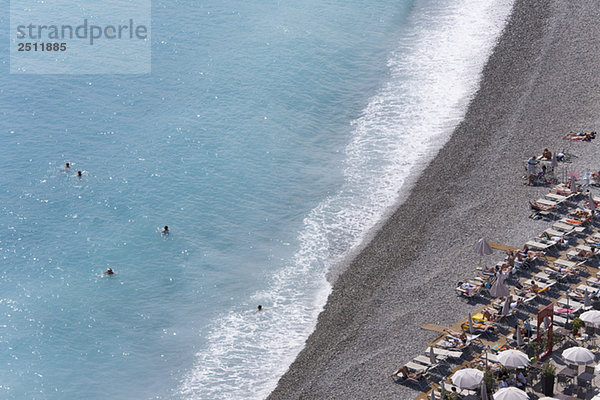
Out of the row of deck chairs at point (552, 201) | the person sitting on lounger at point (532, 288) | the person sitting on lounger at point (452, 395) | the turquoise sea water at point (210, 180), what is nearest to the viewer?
the person sitting on lounger at point (452, 395)

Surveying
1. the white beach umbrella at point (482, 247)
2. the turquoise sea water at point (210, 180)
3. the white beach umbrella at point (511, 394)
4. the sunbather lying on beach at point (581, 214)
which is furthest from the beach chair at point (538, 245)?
the white beach umbrella at point (511, 394)

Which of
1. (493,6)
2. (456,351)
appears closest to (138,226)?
(456,351)

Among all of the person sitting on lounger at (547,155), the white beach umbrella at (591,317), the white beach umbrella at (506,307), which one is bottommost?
the white beach umbrella at (506,307)

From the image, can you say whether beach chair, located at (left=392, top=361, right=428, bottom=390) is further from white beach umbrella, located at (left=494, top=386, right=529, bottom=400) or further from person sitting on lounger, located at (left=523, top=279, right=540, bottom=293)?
person sitting on lounger, located at (left=523, top=279, right=540, bottom=293)

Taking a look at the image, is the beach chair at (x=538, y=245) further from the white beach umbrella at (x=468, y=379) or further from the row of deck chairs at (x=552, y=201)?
the white beach umbrella at (x=468, y=379)

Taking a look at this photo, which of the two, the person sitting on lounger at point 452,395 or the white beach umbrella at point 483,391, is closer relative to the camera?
the white beach umbrella at point 483,391

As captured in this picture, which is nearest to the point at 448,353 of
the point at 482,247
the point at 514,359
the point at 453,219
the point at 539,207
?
the point at 514,359
